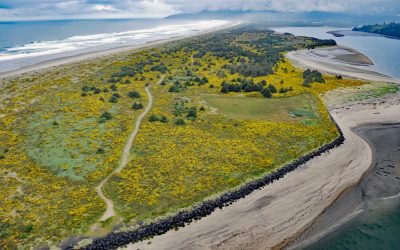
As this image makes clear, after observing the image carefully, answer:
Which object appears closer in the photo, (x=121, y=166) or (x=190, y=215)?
(x=190, y=215)

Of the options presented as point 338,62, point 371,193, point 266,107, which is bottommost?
point 371,193

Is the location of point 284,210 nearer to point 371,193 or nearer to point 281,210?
point 281,210

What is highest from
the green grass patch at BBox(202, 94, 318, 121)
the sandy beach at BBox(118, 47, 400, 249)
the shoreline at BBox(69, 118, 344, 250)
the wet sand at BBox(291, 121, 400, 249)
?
the green grass patch at BBox(202, 94, 318, 121)

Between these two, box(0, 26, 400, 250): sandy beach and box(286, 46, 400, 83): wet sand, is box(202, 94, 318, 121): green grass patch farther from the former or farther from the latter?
box(286, 46, 400, 83): wet sand

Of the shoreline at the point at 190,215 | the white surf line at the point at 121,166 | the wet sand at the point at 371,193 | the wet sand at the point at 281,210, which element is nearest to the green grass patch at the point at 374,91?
the wet sand at the point at 371,193

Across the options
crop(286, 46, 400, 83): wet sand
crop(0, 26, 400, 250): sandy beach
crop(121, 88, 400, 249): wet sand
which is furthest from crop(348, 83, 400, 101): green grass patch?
crop(121, 88, 400, 249): wet sand

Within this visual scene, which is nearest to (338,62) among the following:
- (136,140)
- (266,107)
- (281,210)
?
(266,107)

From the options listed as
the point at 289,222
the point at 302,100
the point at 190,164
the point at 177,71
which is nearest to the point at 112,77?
the point at 177,71

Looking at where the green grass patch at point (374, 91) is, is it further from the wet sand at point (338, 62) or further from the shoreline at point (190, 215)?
the shoreline at point (190, 215)
